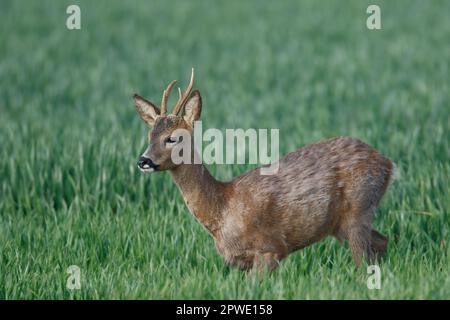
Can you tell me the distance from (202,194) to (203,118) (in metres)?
5.49

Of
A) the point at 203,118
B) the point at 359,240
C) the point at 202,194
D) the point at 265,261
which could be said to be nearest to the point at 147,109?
the point at 202,194

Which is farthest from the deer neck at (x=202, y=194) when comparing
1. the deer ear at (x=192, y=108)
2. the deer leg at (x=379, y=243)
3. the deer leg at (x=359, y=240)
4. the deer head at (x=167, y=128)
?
A: the deer leg at (x=379, y=243)

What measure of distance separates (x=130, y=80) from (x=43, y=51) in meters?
2.19

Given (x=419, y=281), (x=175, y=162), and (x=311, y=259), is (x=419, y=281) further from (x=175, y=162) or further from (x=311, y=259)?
(x=175, y=162)

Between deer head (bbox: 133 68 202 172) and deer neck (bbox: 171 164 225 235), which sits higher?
deer head (bbox: 133 68 202 172)

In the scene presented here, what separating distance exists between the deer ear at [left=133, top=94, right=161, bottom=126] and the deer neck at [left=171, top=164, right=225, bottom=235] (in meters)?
0.33

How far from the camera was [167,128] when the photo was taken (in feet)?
16.3

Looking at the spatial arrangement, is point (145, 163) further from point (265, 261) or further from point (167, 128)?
point (265, 261)

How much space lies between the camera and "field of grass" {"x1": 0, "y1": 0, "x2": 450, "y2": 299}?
17.6ft

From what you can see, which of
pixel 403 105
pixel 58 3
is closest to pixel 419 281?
pixel 403 105

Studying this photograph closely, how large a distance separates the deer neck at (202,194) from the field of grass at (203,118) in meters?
0.33

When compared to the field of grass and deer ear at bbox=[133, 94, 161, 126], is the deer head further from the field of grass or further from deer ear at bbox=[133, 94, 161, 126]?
the field of grass

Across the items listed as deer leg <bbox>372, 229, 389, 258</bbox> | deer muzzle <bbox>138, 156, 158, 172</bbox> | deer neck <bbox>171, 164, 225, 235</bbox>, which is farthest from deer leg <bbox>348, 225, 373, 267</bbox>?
deer muzzle <bbox>138, 156, 158, 172</bbox>
